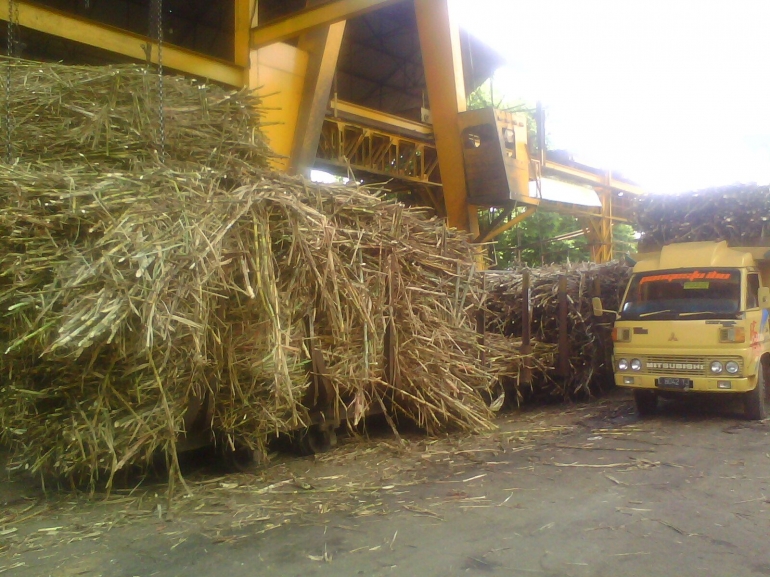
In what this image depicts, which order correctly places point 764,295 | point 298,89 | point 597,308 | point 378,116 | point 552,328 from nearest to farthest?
point 764,295 < point 597,308 < point 552,328 < point 298,89 < point 378,116

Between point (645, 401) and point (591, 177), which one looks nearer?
point (645, 401)

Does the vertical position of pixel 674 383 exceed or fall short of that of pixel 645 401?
it exceeds it

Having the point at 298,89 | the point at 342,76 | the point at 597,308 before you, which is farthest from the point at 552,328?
the point at 342,76

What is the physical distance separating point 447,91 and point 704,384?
7457 millimetres

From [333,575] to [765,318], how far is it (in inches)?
315

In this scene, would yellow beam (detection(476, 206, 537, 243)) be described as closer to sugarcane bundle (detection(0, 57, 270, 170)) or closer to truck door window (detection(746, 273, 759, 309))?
truck door window (detection(746, 273, 759, 309))

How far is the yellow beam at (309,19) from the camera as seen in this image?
10227 mm

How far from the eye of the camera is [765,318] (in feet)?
31.5

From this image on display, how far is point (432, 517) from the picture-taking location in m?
5.35

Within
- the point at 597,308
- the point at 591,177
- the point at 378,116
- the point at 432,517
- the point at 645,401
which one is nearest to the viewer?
the point at 432,517

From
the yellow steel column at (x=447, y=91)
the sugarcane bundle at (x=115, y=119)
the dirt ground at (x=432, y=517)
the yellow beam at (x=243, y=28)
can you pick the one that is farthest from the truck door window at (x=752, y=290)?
the yellow beam at (x=243, y=28)

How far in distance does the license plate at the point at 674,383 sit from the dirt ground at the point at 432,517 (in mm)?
1023

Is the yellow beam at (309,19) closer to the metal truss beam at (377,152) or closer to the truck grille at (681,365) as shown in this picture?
the metal truss beam at (377,152)

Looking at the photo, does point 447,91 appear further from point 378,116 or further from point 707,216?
point 707,216
